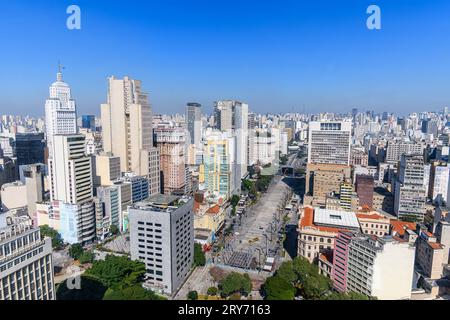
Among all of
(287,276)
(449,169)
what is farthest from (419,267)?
(449,169)

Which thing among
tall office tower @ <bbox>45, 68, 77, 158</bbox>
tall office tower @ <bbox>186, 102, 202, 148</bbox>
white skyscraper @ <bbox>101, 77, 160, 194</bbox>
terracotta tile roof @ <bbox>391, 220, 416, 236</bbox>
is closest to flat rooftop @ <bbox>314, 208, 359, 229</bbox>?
terracotta tile roof @ <bbox>391, 220, 416, 236</bbox>

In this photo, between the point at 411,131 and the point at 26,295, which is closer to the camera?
the point at 26,295

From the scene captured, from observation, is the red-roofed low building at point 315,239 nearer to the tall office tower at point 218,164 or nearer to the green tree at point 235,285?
the green tree at point 235,285

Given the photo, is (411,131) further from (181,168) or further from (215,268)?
(215,268)

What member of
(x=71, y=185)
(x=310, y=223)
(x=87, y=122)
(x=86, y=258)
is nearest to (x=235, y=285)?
(x=310, y=223)

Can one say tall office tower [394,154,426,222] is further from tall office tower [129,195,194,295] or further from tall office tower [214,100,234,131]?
tall office tower [214,100,234,131]

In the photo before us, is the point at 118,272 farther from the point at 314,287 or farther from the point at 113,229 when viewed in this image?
the point at 113,229
